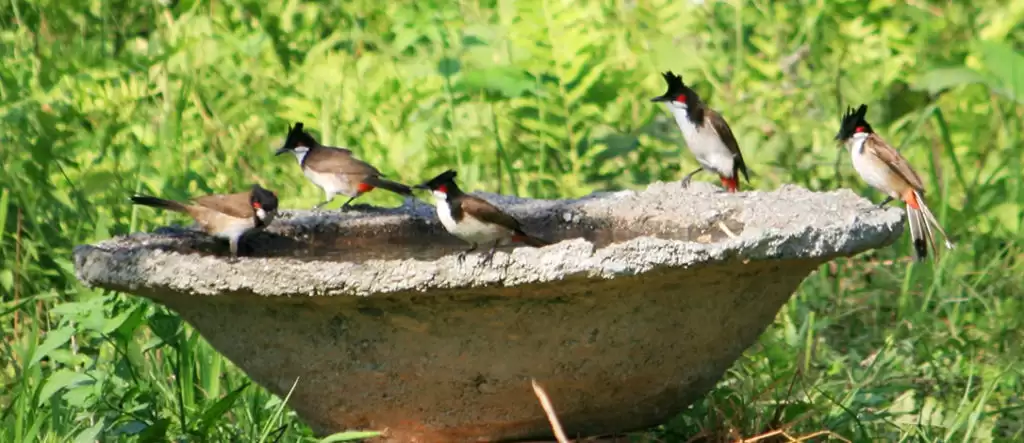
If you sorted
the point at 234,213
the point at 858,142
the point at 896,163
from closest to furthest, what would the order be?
the point at 234,213
the point at 896,163
the point at 858,142

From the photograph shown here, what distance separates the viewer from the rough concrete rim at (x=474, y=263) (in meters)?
2.83

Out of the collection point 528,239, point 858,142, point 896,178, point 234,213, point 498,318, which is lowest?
point 498,318

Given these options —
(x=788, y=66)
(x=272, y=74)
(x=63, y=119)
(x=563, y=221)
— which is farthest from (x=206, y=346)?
(x=788, y=66)

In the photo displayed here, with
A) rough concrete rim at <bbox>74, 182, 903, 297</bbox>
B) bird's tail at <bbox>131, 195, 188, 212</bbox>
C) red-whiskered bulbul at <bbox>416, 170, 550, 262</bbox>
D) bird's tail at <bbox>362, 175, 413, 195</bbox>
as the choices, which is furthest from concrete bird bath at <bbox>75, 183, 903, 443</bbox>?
bird's tail at <bbox>362, 175, 413, 195</bbox>

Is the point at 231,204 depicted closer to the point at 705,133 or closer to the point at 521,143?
the point at 705,133

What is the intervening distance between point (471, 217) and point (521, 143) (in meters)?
Answer: 2.84

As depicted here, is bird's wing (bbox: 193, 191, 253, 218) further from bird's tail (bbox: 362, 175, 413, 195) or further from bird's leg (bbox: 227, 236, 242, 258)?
bird's tail (bbox: 362, 175, 413, 195)

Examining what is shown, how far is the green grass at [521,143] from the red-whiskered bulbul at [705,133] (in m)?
0.61

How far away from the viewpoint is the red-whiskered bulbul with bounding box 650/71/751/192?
5004mm

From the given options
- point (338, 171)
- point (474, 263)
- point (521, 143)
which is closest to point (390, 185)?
point (338, 171)

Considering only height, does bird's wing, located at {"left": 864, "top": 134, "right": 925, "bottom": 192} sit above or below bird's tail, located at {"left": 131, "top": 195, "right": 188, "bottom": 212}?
above

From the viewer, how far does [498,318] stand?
302 cm

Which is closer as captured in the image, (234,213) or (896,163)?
(234,213)

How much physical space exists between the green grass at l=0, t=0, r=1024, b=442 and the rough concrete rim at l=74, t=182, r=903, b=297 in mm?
551
